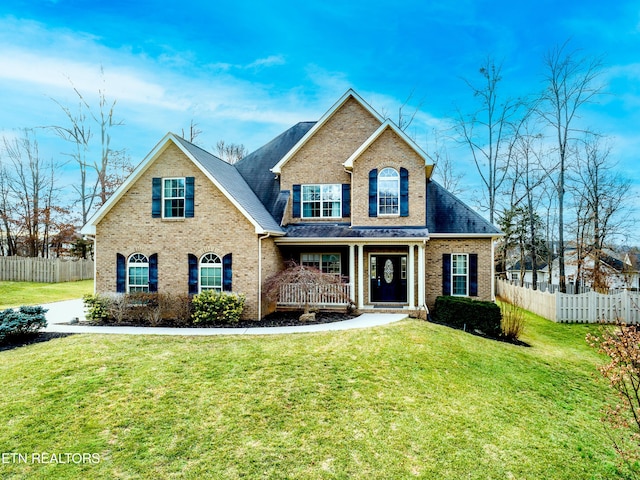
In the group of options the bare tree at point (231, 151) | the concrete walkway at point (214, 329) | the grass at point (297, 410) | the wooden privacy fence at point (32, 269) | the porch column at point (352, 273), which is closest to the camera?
the grass at point (297, 410)

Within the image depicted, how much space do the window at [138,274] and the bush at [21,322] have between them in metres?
3.21

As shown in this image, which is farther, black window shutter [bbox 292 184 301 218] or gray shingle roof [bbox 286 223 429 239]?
black window shutter [bbox 292 184 301 218]

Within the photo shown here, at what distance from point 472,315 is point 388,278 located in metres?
4.05

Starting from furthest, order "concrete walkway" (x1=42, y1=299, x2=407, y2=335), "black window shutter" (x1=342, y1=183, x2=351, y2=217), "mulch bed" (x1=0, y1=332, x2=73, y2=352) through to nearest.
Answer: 1. "black window shutter" (x1=342, y1=183, x2=351, y2=217)
2. "concrete walkway" (x1=42, y1=299, x2=407, y2=335)
3. "mulch bed" (x1=0, y1=332, x2=73, y2=352)

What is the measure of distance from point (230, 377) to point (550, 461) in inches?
238

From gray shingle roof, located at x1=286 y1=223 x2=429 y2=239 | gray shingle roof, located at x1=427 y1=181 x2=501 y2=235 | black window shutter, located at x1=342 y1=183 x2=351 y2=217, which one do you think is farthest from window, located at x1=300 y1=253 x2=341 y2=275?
gray shingle roof, located at x1=427 y1=181 x2=501 y2=235

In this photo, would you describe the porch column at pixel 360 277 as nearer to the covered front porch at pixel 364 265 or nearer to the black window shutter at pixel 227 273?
the covered front porch at pixel 364 265

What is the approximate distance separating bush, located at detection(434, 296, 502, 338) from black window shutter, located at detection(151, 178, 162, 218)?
39.3 feet

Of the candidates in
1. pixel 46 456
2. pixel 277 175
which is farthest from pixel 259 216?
pixel 46 456

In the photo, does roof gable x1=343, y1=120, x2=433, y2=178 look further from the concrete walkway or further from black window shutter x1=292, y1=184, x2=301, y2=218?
the concrete walkway

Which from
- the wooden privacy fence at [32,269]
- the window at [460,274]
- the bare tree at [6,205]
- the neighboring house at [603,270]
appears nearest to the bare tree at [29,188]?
the bare tree at [6,205]

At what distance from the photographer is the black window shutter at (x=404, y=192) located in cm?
1542

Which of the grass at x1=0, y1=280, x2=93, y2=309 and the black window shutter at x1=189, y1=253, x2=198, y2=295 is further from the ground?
the black window shutter at x1=189, y1=253, x2=198, y2=295

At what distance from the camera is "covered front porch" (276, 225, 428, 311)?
1481cm
